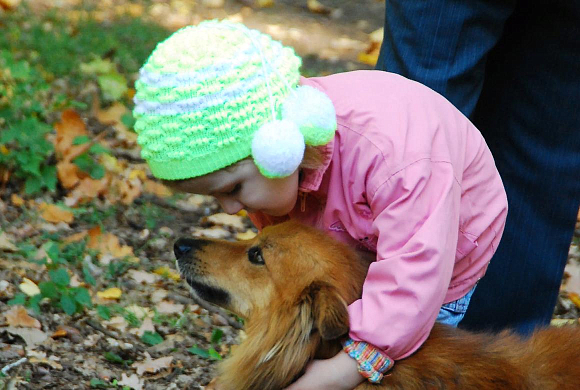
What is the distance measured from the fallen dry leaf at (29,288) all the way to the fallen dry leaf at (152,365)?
0.66 metres

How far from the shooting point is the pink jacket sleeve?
265cm

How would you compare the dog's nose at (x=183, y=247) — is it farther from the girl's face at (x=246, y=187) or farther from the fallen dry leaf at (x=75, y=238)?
the fallen dry leaf at (x=75, y=238)

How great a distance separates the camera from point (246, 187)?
2.86 metres

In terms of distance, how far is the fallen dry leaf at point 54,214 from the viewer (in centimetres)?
479

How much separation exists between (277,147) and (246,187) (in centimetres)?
31

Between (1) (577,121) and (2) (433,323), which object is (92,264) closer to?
(2) (433,323)

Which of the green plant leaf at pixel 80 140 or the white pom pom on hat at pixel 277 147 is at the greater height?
the white pom pom on hat at pixel 277 147

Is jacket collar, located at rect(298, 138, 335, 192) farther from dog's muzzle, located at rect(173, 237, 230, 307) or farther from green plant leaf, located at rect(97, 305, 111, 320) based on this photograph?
green plant leaf, located at rect(97, 305, 111, 320)

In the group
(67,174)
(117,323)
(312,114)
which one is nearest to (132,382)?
(117,323)

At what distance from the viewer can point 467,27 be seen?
3201mm

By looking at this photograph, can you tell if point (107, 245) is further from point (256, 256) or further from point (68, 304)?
point (256, 256)

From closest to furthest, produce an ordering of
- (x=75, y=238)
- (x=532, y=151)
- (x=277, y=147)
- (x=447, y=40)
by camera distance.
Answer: (x=277, y=147), (x=447, y=40), (x=532, y=151), (x=75, y=238)

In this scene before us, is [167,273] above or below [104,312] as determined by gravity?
below

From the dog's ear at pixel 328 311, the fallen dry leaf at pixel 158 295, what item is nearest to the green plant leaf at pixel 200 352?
the fallen dry leaf at pixel 158 295
